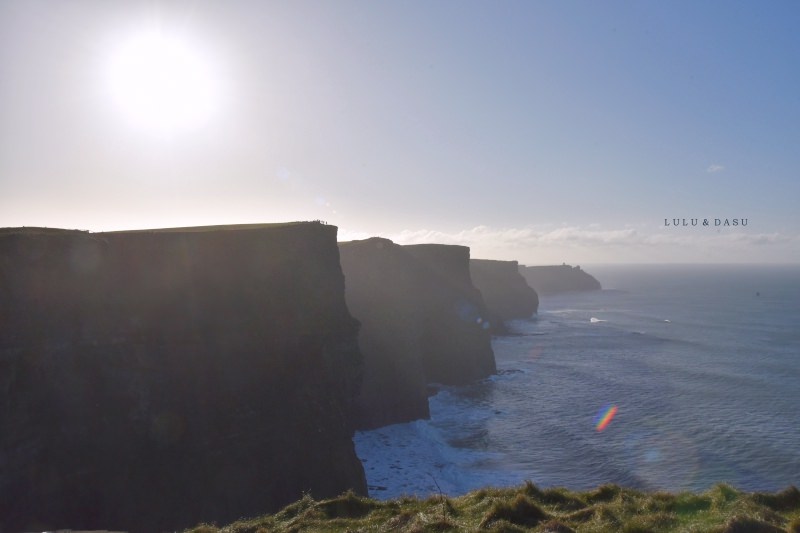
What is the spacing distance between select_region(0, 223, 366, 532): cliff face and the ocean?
25.3 ft

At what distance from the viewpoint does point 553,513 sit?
504 inches

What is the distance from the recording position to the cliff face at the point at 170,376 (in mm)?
21734

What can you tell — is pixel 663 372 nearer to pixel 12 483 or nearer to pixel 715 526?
pixel 715 526

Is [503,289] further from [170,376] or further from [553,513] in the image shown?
[553,513]

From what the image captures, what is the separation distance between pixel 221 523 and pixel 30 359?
11001 millimetres

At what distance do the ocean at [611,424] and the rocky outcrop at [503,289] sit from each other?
26.3 m

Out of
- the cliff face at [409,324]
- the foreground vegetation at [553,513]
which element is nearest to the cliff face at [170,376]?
the foreground vegetation at [553,513]

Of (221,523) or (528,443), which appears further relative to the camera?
(528,443)

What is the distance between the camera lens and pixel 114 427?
23.8 meters

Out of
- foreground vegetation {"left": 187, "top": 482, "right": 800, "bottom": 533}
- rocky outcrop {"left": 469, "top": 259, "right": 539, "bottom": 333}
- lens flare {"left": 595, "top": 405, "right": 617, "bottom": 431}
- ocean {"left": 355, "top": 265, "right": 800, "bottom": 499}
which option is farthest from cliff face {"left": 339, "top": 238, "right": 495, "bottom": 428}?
rocky outcrop {"left": 469, "top": 259, "right": 539, "bottom": 333}

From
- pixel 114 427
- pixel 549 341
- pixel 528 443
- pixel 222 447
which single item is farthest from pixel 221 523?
pixel 549 341

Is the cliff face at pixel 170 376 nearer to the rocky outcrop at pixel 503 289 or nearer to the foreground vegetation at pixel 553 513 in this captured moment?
the foreground vegetation at pixel 553 513

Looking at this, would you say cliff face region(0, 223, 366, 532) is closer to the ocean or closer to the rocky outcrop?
the ocean

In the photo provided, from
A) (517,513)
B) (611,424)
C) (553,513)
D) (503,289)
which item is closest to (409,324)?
(611,424)
